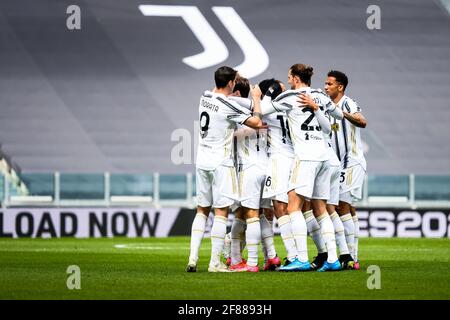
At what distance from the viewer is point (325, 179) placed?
1077 centimetres

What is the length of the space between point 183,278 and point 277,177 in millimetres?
1546

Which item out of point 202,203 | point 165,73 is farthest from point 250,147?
point 165,73

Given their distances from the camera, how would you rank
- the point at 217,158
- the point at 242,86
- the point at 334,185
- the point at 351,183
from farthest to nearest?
the point at 351,183, the point at 334,185, the point at 242,86, the point at 217,158

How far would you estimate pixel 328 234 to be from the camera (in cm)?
1062

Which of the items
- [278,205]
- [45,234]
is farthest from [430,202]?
[278,205]

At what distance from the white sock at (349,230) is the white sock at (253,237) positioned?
1.32 m

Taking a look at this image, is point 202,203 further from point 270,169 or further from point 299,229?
point 299,229

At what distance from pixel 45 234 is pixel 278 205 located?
402 inches

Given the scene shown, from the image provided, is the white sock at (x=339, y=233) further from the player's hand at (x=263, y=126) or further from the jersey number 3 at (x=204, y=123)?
the jersey number 3 at (x=204, y=123)

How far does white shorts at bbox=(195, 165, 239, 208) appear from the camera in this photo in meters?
10.6

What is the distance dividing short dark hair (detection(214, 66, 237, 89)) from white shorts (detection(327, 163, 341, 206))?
1.46m

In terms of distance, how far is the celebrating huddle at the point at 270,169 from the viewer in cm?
1052

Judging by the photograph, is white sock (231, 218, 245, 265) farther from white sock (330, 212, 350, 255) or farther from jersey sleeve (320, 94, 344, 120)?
jersey sleeve (320, 94, 344, 120)

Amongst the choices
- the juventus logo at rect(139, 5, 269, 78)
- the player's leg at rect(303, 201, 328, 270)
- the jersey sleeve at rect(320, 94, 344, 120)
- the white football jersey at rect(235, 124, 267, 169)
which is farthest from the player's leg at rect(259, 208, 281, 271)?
the juventus logo at rect(139, 5, 269, 78)
